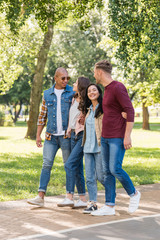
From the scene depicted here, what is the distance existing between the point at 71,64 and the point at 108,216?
130ft

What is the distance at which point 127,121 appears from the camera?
19.6ft

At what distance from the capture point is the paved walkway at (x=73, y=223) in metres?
5.17

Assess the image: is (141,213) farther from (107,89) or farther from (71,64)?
(71,64)

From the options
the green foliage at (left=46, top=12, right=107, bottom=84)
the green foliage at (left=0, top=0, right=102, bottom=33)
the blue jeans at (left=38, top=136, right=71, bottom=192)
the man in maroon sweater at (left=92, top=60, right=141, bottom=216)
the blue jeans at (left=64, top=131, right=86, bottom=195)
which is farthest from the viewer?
the green foliage at (left=46, top=12, right=107, bottom=84)

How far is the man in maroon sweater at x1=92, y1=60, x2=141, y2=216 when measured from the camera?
602 centimetres

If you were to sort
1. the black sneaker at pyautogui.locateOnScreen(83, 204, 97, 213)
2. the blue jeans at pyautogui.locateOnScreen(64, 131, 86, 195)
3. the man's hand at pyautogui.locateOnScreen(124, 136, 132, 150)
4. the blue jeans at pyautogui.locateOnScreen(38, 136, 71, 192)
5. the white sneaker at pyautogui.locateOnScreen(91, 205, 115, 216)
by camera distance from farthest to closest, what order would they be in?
the blue jeans at pyautogui.locateOnScreen(38, 136, 71, 192)
the blue jeans at pyautogui.locateOnScreen(64, 131, 86, 195)
the black sneaker at pyautogui.locateOnScreen(83, 204, 97, 213)
the white sneaker at pyautogui.locateOnScreen(91, 205, 115, 216)
the man's hand at pyautogui.locateOnScreen(124, 136, 132, 150)

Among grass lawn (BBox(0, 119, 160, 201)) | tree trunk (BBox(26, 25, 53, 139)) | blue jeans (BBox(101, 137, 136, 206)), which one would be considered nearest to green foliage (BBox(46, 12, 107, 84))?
tree trunk (BBox(26, 25, 53, 139))

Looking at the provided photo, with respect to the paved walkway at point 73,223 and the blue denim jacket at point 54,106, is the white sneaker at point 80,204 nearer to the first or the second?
the paved walkway at point 73,223

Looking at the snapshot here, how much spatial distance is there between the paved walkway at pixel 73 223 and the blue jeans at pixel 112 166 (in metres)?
0.35

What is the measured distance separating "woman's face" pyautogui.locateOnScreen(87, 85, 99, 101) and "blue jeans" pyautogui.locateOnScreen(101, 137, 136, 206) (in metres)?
0.62

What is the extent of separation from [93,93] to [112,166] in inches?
43.3

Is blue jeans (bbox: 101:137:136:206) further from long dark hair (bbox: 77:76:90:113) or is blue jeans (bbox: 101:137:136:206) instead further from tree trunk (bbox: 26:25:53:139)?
tree trunk (bbox: 26:25:53:139)

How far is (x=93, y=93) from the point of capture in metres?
6.47

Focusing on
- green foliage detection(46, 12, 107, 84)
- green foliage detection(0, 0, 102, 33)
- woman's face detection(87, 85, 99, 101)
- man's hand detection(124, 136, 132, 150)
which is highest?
green foliage detection(46, 12, 107, 84)
